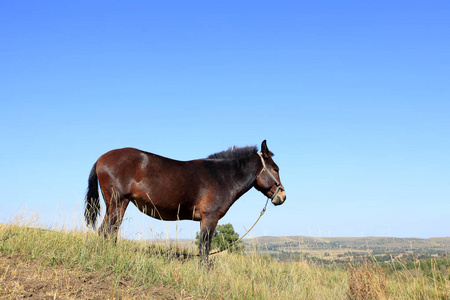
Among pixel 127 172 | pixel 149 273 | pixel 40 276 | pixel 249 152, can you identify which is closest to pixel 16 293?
pixel 40 276

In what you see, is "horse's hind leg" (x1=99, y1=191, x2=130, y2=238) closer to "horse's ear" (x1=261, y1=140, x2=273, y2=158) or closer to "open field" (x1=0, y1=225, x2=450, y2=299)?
"open field" (x1=0, y1=225, x2=450, y2=299)

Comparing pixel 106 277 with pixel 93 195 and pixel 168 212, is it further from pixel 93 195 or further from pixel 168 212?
pixel 93 195

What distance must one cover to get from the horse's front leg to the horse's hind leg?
194 centimetres

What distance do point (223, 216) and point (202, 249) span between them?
1090 mm

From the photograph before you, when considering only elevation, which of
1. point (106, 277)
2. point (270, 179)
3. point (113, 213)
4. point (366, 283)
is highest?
point (270, 179)

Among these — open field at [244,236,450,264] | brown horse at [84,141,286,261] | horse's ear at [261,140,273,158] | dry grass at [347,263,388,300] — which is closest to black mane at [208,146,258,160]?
brown horse at [84,141,286,261]

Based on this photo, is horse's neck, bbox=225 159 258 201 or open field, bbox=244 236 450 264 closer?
open field, bbox=244 236 450 264

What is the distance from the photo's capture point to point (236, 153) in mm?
→ 9734

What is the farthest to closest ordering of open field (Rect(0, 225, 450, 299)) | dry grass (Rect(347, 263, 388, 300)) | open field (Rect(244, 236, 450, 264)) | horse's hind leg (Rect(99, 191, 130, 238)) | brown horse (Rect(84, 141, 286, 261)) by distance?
open field (Rect(244, 236, 450, 264)) → brown horse (Rect(84, 141, 286, 261)) → horse's hind leg (Rect(99, 191, 130, 238)) → dry grass (Rect(347, 263, 388, 300)) → open field (Rect(0, 225, 450, 299))

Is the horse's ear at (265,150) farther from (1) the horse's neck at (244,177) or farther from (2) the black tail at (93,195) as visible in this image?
(2) the black tail at (93,195)

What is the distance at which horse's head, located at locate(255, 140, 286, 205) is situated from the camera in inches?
383

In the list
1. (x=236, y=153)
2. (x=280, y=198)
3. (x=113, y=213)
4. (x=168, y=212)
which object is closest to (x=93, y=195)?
(x=113, y=213)

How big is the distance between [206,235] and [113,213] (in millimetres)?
2260

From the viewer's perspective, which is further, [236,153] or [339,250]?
[236,153]
